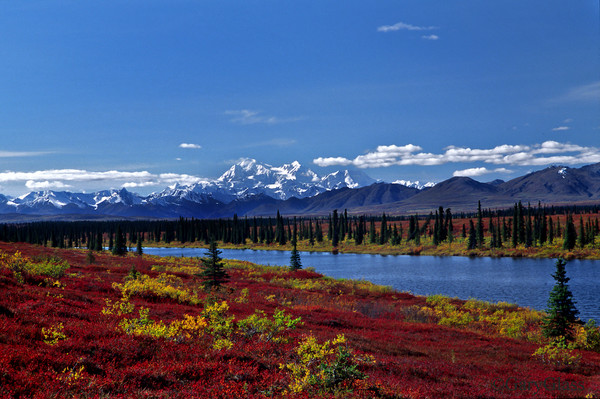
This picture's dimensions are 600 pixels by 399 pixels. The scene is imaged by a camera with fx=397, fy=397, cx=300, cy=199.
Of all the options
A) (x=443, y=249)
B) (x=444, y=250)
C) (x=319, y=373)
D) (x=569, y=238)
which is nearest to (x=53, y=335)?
(x=319, y=373)

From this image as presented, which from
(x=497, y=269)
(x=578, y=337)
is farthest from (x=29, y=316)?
(x=497, y=269)

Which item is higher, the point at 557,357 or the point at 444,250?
the point at 557,357

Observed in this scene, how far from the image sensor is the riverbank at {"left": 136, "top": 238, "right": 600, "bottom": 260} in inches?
4056

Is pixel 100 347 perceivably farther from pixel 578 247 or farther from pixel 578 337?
pixel 578 247

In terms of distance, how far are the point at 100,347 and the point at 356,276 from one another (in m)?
66.8

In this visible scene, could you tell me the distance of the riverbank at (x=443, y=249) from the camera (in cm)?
10303

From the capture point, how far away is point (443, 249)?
128 m

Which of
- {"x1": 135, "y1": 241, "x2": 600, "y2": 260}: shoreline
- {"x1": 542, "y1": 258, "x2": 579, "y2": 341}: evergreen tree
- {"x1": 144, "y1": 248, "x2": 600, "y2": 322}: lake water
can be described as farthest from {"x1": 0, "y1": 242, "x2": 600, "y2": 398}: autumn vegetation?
{"x1": 135, "y1": 241, "x2": 600, "y2": 260}: shoreline

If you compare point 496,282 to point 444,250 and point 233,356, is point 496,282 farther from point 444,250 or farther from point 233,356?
point 444,250

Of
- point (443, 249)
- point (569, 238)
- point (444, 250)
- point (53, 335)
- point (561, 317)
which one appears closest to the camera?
point (53, 335)

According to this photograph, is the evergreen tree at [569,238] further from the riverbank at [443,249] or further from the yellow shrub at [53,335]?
the yellow shrub at [53,335]

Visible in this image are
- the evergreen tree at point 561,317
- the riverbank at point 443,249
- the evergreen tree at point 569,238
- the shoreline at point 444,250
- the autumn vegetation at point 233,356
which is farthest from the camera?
the evergreen tree at point 569,238

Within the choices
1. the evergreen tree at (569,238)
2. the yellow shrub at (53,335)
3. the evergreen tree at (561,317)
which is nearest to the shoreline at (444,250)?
the evergreen tree at (569,238)

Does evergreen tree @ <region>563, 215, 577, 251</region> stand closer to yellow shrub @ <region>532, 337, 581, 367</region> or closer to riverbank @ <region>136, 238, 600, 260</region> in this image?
riverbank @ <region>136, 238, 600, 260</region>
